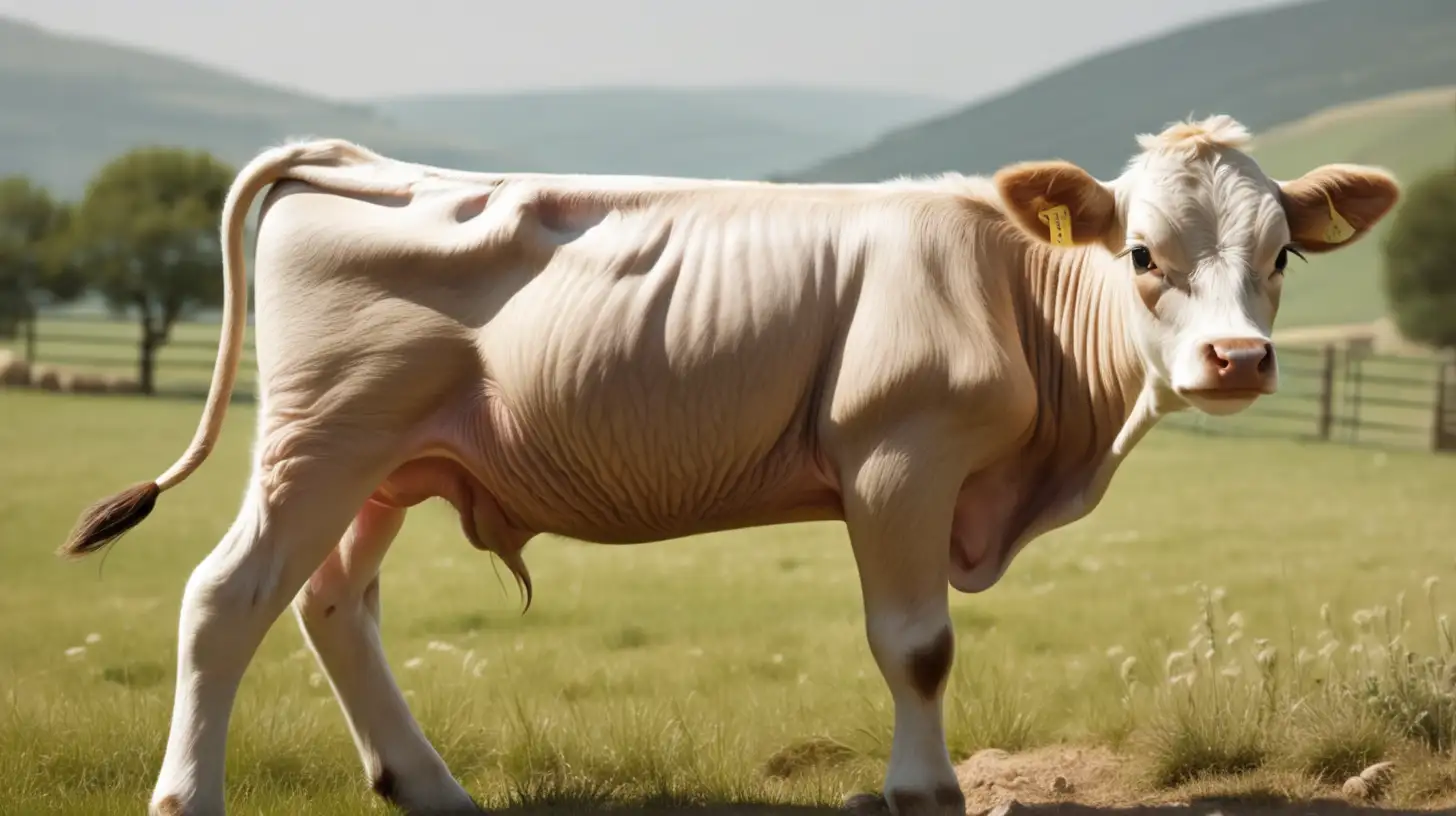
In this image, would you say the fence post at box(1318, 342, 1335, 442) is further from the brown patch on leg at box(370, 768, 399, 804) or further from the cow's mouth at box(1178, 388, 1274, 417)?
the brown patch on leg at box(370, 768, 399, 804)

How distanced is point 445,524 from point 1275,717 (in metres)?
7.04

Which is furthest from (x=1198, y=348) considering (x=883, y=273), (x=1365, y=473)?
(x=1365, y=473)

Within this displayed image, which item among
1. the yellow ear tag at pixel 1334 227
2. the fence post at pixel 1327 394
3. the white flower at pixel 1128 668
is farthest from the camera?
the fence post at pixel 1327 394

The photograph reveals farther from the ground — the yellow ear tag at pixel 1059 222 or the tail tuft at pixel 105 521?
the yellow ear tag at pixel 1059 222

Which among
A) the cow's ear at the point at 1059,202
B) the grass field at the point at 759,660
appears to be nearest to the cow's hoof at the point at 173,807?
the grass field at the point at 759,660

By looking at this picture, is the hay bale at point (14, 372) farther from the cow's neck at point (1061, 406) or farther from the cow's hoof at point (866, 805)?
the cow's neck at point (1061, 406)

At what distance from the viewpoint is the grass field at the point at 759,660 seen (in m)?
4.87

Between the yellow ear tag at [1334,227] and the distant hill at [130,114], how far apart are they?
1439 inches

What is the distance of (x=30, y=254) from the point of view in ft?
67.6

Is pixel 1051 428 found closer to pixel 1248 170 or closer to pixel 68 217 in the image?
pixel 1248 170

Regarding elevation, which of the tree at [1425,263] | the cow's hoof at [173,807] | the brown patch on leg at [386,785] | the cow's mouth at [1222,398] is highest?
the cow's mouth at [1222,398]

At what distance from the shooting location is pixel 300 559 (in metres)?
3.83

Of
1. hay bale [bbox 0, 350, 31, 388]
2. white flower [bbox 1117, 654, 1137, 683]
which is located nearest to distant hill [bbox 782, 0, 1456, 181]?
hay bale [bbox 0, 350, 31, 388]

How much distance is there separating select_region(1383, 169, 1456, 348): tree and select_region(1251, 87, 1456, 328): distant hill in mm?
3813
